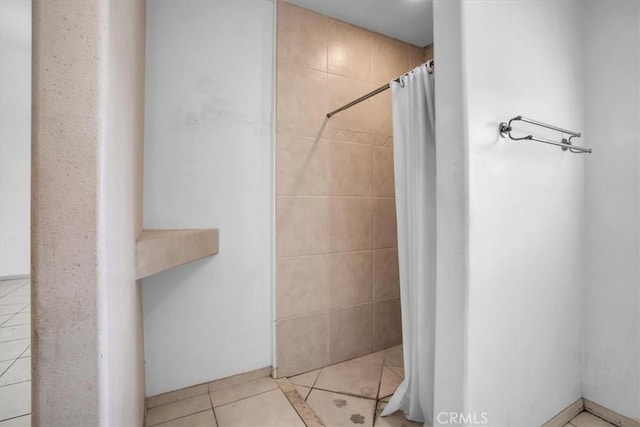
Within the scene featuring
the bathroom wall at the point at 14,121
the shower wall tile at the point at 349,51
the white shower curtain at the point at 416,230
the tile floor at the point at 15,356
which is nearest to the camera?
the tile floor at the point at 15,356

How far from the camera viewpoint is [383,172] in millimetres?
2082

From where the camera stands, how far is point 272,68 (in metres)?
1.72

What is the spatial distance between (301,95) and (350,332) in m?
1.62

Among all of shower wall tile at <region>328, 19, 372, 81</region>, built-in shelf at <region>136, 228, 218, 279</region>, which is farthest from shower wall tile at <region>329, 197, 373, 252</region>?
shower wall tile at <region>328, 19, 372, 81</region>

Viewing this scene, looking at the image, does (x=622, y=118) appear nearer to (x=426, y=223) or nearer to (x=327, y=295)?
(x=426, y=223)

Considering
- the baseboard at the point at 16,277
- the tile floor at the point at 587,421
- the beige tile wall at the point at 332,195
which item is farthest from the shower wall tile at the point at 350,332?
Answer: the baseboard at the point at 16,277

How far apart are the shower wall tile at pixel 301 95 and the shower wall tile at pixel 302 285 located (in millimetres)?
897

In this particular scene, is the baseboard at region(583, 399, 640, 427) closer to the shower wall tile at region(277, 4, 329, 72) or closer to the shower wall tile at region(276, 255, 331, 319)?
the shower wall tile at region(276, 255, 331, 319)

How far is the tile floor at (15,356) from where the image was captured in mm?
924

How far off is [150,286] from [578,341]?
90.4 inches

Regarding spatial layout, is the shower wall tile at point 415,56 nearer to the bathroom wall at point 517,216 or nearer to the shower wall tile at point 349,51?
the shower wall tile at point 349,51

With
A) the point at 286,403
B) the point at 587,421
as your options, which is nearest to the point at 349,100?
the point at 286,403

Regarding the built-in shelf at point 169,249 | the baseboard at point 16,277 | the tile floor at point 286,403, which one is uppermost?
the built-in shelf at point 169,249

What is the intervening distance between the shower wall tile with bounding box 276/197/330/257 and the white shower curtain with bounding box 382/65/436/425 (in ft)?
1.87
